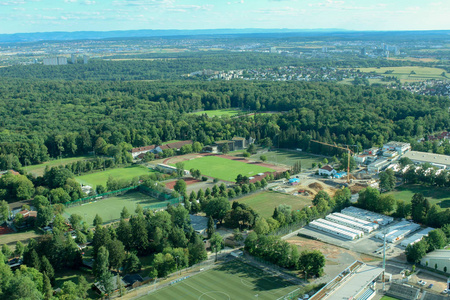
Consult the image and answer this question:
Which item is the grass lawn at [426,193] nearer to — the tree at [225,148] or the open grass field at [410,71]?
the tree at [225,148]

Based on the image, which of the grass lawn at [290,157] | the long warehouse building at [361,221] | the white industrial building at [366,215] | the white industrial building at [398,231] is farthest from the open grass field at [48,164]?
the white industrial building at [398,231]

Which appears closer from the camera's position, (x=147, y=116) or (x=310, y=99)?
(x=147, y=116)

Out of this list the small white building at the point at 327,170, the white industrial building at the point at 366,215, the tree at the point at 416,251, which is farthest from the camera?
the small white building at the point at 327,170

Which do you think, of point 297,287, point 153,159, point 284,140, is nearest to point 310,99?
point 284,140

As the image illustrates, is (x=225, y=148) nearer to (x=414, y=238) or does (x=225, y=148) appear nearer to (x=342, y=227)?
(x=342, y=227)

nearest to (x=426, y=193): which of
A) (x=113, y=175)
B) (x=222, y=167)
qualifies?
(x=222, y=167)

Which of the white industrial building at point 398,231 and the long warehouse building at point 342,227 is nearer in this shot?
the white industrial building at point 398,231

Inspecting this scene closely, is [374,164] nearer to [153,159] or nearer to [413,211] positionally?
[413,211]
